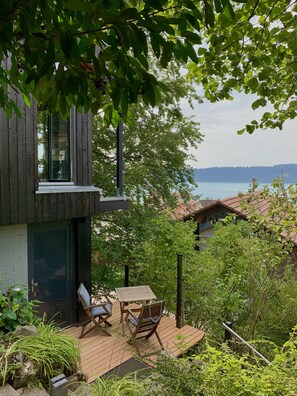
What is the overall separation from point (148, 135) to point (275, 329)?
22.6 ft

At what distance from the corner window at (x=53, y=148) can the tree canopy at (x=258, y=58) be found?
305 cm

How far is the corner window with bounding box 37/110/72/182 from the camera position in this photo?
5262 millimetres

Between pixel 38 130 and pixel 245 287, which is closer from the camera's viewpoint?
pixel 38 130

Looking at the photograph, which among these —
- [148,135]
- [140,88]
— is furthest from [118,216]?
[140,88]

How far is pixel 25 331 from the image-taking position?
154 inches

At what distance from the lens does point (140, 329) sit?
5.21 metres

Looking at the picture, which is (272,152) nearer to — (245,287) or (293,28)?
(245,287)

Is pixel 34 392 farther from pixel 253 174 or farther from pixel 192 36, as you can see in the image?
pixel 253 174

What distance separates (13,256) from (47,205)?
959mm

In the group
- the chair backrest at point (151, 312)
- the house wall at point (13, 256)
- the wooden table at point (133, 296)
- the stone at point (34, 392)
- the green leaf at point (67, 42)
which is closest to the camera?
the green leaf at point (67, 42)

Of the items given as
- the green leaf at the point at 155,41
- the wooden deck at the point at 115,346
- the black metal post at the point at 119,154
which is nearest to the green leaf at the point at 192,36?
the green leaf at the point at 155,41

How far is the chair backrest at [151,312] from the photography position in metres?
5.07

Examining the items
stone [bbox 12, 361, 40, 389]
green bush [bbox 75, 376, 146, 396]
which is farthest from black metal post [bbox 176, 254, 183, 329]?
stone [bbox 12, 361, 40, 389]

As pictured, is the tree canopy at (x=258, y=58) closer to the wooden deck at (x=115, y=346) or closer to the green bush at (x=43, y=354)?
the wooden deck at (x=115, y=346)
